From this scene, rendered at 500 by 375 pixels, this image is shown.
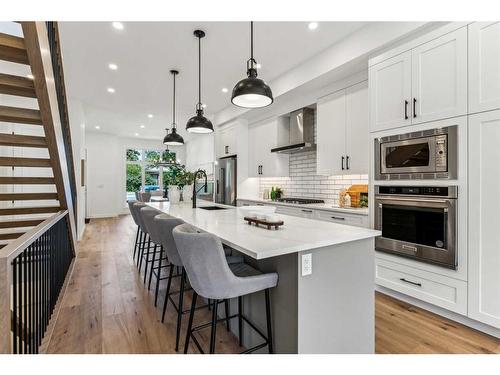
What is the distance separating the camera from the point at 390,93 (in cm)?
260

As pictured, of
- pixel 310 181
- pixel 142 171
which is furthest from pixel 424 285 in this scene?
pixel 142 171

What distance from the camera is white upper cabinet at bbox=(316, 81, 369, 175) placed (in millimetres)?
3197

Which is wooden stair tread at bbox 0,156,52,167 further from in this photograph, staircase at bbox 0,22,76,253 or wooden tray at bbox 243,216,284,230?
wooden tray at bbox 243,216,284,230

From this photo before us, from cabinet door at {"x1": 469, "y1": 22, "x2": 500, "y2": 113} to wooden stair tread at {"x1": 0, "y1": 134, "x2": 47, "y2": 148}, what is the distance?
12.3ft

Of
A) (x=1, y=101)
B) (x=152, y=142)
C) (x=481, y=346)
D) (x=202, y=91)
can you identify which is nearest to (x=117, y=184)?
(x=152, y=142)

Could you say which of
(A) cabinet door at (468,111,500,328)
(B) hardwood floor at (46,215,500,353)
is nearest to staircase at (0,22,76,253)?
(B) hardwood floor at (46,215,500,353)

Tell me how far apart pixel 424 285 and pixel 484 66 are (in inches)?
74.3

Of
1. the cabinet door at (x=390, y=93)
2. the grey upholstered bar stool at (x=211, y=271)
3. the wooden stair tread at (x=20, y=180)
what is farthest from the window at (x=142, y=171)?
the grey upholstered bar stool at (x=211, y=271)

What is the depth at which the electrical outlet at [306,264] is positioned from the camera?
1443 mm

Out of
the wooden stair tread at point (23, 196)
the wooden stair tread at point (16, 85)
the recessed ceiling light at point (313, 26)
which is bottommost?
the wooden stair tread at point (23, 196)

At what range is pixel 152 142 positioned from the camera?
10.3 m

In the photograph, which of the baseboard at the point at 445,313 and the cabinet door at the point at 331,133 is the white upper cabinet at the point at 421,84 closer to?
the cabinet door at the point at 331,133

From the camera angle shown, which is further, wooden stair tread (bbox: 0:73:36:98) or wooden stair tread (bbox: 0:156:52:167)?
wooden stair tread (bbox: 0:156:52:167)

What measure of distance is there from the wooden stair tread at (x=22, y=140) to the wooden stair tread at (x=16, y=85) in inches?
16.7
